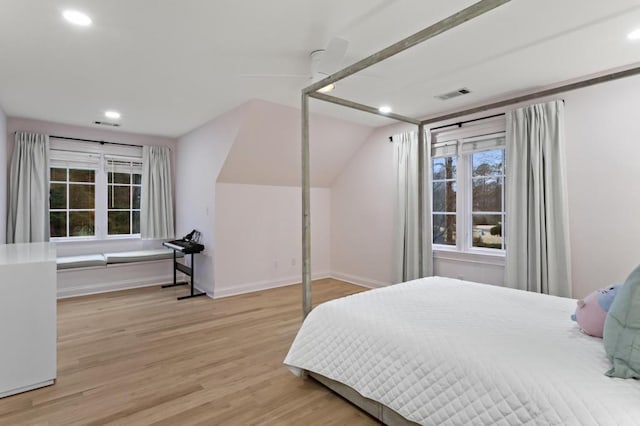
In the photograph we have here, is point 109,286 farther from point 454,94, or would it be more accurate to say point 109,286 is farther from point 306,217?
point 454,94

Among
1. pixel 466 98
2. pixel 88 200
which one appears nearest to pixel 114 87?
pixel 88 200

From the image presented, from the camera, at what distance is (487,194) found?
4027mm

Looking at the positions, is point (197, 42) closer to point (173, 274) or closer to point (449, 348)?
point (449, 348)

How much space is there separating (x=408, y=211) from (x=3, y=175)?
5.16m

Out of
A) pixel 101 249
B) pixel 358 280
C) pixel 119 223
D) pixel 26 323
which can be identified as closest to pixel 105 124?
pixel 119 223

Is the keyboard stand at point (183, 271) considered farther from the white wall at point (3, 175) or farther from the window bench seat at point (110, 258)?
the white wall at point (3, 175)

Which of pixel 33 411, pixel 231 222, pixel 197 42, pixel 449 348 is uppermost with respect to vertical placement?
pixel 197 42

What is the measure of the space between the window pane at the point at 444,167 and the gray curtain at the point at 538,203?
0.86 m

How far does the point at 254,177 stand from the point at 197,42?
251cm

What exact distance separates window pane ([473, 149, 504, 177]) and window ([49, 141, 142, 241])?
5032mm

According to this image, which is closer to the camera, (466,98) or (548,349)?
(548,349)

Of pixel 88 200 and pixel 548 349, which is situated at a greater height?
pixel 88 200

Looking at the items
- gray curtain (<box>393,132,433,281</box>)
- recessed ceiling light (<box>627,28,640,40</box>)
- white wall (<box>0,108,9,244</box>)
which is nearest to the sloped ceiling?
gray curtain (<box>393,132,433,281</box>)

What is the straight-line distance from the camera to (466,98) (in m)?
3.81
